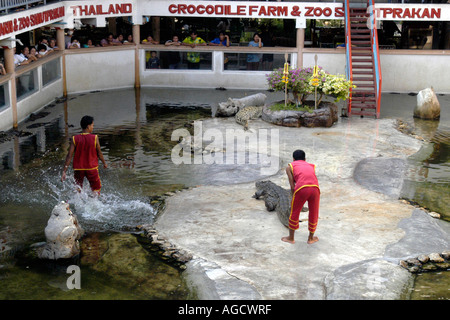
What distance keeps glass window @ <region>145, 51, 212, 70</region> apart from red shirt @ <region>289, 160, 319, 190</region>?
15.3 m

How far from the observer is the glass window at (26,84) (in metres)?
18.8

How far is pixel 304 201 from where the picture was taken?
9.95m

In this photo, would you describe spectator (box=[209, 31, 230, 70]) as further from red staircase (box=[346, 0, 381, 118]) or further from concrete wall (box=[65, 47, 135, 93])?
red staircase (box=[346, 0, 381, 118])

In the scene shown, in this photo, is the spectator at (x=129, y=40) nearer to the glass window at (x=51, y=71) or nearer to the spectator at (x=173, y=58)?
the spectator at (x=173, y=58)

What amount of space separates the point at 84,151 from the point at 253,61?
1408 cm

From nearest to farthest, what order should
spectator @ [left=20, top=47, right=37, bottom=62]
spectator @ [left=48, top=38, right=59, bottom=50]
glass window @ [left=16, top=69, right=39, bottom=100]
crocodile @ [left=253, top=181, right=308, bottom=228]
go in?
1. crocodile @ [left=253, top=181, right=308, bottom=228]
2. glass window @ [left=16, top=69, right=39, bottom=100]
3. spectator @ [left=20, top=47, right=37, bottom=62]
4. spectator @ [left=48, top=38, right=59, bottom=50]

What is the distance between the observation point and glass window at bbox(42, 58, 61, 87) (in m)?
20.9

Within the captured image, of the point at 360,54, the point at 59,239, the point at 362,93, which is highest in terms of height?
the point at 360,54

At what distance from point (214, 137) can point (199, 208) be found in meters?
5.50

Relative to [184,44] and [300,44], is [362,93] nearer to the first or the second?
[300,44]

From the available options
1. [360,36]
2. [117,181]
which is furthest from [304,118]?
[117,181]

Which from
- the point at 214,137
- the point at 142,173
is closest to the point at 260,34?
the point at 214,137

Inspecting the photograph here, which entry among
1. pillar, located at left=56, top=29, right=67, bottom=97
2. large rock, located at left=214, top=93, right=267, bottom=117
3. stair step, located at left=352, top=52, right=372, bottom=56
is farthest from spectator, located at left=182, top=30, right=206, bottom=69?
stair step, located at left=352, top=52, right=372, bottom=56

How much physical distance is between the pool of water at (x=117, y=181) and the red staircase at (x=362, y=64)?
0.90 metres
